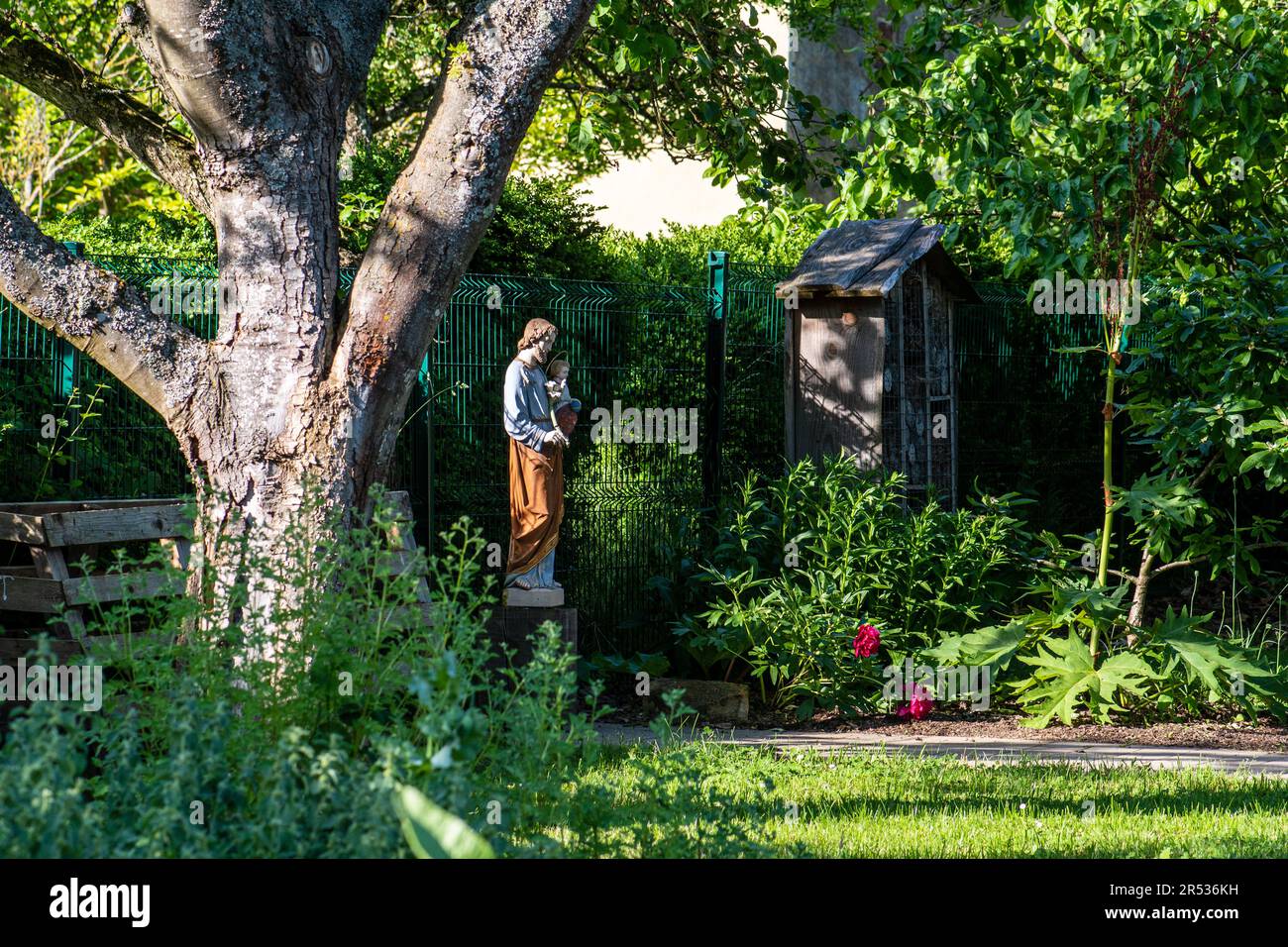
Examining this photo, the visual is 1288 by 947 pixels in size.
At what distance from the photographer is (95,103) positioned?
22.5 ft

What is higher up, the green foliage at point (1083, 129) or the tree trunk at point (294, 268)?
the green foliage at point (1083, 129)

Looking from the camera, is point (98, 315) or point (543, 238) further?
point (543, 238)

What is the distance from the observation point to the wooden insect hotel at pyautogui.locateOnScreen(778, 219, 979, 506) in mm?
9219

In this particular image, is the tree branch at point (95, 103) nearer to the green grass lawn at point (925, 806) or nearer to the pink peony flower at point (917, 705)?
the green grass lawn at point (925, 806)

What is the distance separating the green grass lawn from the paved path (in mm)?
323

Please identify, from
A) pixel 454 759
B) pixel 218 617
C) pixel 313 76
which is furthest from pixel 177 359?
pixel 454 759

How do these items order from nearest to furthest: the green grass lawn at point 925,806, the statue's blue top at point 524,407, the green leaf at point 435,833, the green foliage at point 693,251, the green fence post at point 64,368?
the green leaf at point 435,833 < the green grass lawn at point 925,806 < the green fence post at point 64,368 < the statue's blue top at point 524,407 < the green foliage at point 693,251

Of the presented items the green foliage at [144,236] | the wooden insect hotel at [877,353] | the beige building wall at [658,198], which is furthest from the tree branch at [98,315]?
the beige building wall at [658,198]

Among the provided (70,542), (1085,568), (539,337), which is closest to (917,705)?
(1085,568)

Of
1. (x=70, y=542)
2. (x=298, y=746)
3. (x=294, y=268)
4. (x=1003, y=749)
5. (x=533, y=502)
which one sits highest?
(x=294, y=268)

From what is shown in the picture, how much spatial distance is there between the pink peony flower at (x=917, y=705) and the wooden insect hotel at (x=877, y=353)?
1.62 metres

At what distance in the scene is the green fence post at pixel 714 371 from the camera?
9562 millimetres

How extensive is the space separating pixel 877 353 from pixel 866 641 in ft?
7.30

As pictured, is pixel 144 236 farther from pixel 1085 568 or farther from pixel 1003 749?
pixel 1085 568
